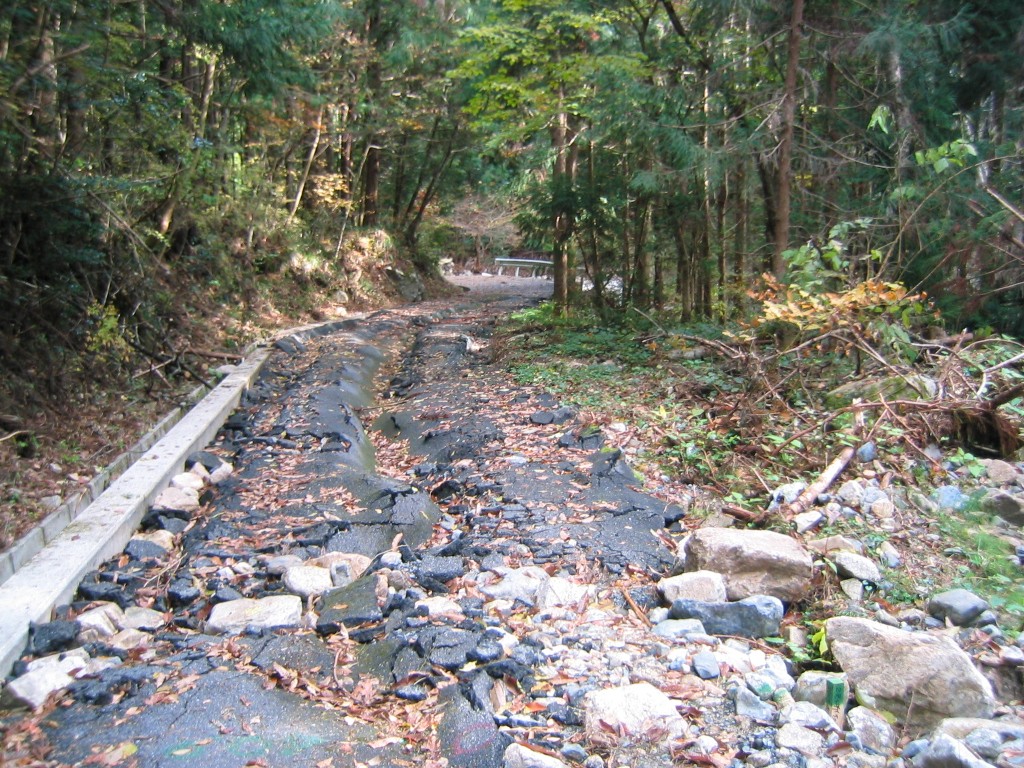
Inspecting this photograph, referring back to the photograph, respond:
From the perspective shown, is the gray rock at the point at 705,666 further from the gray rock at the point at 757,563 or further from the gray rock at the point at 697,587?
the gray rock at the point at 757,563

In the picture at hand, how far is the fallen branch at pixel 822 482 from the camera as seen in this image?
5.09 metres

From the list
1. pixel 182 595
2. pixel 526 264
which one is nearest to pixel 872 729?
pixel 182 595

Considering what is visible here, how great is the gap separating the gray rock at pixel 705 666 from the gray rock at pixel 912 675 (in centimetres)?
55

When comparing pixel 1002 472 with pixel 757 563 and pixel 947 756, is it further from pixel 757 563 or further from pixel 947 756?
pixel 947 756

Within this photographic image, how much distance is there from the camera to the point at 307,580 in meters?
4.57

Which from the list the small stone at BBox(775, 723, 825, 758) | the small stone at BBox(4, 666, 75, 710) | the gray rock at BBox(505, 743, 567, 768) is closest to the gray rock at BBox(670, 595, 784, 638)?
the small stone at BBox(775, 723, 825, 758)

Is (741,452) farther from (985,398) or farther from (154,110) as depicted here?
(154,110)

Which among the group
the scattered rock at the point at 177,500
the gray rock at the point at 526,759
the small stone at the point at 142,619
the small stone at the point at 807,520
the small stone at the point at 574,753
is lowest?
the small stone at the point at 142,619

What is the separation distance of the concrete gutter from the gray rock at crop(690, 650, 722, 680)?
3.21 meters

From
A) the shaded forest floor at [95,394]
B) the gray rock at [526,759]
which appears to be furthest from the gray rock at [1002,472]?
the shaded forest floor at [95,394]

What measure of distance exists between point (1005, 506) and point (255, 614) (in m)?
4.66

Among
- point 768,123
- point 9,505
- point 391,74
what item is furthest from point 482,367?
point 391,74

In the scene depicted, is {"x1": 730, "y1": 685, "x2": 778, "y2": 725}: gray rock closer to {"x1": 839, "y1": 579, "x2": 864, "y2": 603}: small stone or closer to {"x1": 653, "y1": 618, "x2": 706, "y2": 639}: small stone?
{"x1": 653, "y1": 618, "x2": 706, "y2": 639}: small stone

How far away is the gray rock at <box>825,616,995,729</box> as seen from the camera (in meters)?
3.07
